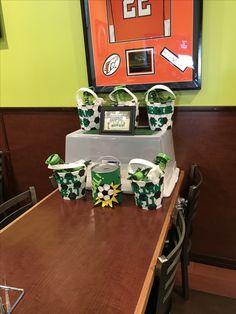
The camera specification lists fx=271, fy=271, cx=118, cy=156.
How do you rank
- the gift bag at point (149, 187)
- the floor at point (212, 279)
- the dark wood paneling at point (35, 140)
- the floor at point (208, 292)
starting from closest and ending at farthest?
1. the gift bag at point (149, 187)
2. the floor at point (208, 292)
3. the floor at point (212, 279)
4. the dark wood paneling at point (35, 140)

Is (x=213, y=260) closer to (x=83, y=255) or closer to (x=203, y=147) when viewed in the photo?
(x=203, y=147)

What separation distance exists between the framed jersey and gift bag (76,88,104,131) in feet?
0.71

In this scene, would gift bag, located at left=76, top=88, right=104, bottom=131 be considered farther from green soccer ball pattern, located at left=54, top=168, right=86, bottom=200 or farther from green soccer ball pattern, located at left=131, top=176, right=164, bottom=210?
green soccer ball pattern, located at left=131, top=176, right=164, bottom=210

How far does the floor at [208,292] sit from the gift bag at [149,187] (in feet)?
2.44

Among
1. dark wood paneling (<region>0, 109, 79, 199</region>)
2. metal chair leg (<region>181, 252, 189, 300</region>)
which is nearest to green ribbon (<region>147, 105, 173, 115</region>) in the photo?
dark wood paneling (<region>0, 109, 79, 199</region>)

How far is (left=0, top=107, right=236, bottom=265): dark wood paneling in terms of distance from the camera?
5.23ft

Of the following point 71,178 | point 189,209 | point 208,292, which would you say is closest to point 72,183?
point 71,178

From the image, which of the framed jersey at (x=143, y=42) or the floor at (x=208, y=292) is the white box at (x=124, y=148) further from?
the floor at (x=208, y=292)

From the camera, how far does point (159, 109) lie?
4.72ft

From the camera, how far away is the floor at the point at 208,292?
4.98 ft

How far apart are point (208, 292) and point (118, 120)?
3.81 feet

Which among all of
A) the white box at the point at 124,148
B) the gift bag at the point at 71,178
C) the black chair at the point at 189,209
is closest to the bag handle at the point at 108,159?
the white box at the point at 124,148

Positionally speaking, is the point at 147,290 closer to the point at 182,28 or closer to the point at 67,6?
the point at 182,28

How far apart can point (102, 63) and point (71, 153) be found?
60 cm
